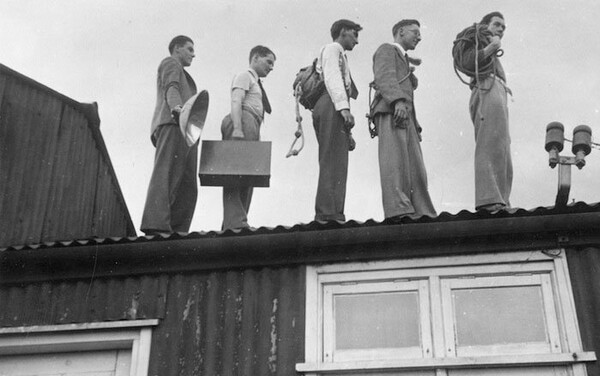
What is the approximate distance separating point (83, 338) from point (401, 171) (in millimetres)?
3479

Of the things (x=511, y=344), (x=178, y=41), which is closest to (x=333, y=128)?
(x=178, y=41)

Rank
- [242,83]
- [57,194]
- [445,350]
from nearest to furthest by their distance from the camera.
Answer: [445,350] < [242,83] < [57,194]

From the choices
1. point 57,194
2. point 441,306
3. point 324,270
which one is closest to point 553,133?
point 441,306

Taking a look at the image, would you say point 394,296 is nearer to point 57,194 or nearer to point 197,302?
point 197,302

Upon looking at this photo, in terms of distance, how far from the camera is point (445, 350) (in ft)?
20.8

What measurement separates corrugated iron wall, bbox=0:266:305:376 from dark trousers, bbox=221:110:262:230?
5.82 feet

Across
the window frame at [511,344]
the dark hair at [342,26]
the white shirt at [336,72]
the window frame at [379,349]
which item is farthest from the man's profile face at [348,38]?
the window frame at [511,344]

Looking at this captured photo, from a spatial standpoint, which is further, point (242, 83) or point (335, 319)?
point (242, 83)

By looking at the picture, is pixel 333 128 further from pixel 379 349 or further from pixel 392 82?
pixel 379 349

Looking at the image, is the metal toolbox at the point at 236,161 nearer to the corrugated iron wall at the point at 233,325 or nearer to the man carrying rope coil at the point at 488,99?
the corrugated iron wall at the point at 233,325

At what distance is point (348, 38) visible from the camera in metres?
9.25

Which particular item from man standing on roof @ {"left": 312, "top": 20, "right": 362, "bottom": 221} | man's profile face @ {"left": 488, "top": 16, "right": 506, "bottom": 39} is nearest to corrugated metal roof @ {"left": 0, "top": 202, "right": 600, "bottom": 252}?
man standing on roof @ {"left": 312, "top": 20, "right": 362, "bottom": 221}

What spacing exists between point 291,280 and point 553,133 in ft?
7.85

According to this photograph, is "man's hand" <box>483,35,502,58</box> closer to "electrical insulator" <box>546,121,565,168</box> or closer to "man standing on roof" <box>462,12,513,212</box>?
"man standing on roof" <box>462,12,513,212</box>
